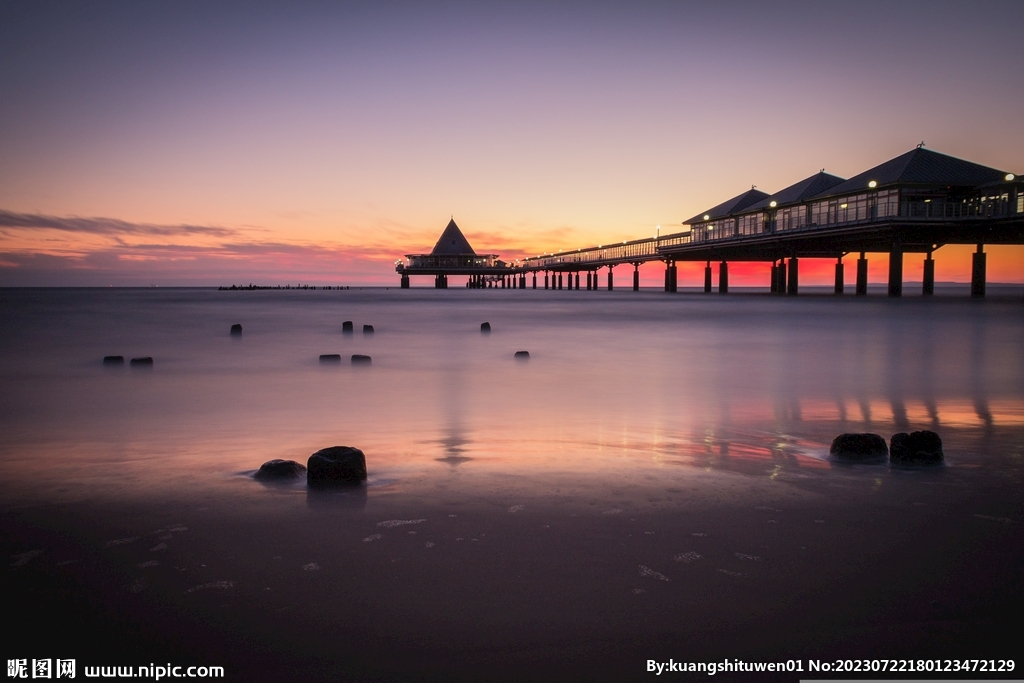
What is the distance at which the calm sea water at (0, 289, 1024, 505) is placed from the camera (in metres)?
4.98

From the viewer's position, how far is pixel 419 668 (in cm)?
231

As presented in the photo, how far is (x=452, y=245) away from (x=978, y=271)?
99.1 m

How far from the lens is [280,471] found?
15.4 feet

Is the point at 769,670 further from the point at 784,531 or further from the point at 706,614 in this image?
the point at 784,531

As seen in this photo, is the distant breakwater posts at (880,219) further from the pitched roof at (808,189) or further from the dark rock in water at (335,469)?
the dark rock in water at (335,469)

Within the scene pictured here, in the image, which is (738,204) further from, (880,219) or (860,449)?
(860,449)

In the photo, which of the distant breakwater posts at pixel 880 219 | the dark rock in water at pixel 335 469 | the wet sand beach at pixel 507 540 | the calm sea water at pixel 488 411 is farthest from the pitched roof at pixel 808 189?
the dark rock in water at pixel 335 469

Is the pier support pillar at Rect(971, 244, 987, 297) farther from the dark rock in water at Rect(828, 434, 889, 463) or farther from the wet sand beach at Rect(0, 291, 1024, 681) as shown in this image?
the dark rock in water at Rect(828, 434, 889, 463)

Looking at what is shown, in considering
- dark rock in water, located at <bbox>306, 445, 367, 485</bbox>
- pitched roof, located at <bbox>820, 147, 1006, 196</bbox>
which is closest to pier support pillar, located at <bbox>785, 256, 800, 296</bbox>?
pitched roof, located at <bbox>820, 147, 1006, 196</bbox>

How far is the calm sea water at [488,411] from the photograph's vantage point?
498 cm

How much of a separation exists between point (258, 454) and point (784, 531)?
4409 mm

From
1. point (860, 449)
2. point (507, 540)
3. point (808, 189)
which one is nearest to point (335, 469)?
point (507, 540)

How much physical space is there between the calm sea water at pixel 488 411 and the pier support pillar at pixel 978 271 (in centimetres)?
3658

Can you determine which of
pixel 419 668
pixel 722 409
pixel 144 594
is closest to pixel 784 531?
pixel 419 668
